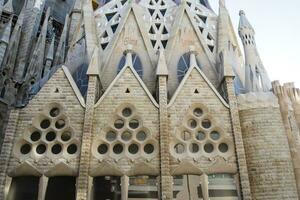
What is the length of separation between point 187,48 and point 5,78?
998 centimetres

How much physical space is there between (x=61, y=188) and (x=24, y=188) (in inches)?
49.8

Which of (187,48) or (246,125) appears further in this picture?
(187,48)

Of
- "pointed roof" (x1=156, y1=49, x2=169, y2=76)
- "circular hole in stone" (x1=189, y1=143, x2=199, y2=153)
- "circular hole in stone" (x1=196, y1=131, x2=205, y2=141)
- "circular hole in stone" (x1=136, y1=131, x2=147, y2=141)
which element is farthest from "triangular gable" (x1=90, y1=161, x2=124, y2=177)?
"pointed roof" (x1=156, y1=49, x2=169, y2=76)

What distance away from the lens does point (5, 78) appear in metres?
16.8

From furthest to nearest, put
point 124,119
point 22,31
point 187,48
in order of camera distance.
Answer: point 22,31 → point 187,48 → point 124,119

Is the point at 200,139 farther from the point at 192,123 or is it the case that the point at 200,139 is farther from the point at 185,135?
the point at 192,123

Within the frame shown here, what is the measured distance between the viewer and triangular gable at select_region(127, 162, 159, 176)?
10.5m

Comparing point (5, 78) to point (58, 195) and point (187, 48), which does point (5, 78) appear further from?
point (187, 48)

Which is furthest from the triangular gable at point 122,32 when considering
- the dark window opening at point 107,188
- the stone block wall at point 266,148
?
the dark window opening at point 107,188

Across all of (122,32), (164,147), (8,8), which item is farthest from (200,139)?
(8,8)

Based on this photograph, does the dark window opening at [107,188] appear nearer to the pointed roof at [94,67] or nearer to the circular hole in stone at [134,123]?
the circular hole in stone at [134,123]

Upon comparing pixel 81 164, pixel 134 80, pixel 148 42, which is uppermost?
pixel 148 42

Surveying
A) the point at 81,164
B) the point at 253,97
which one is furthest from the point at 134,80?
the point at 253,97

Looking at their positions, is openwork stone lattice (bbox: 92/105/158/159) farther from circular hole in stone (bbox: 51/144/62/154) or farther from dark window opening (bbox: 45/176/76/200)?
dark window opening (bbox: 45/176/76/200)
